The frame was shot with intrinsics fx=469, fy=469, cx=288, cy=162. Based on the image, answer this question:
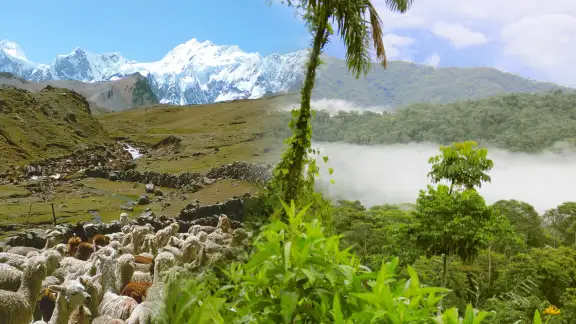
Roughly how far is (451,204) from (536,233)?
19.1 m

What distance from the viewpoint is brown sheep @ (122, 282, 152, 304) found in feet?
15.5

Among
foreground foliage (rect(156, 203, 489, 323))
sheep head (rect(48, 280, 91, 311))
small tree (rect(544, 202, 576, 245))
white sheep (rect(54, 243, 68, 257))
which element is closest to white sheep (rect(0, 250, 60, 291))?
sheep head (rect(48, 280, 91, 311))

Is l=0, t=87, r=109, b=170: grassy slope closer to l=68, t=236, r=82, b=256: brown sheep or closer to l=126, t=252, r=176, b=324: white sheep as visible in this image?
l=68, t=236, r=82, b=256: brown sheep

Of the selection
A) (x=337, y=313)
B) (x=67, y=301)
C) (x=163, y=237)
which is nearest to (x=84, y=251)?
(x=163, y=237)

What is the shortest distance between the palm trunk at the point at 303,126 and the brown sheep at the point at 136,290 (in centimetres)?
193

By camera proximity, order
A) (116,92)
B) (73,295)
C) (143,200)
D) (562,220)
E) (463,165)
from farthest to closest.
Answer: (562,220) → (463,165) → (116,92) → (143,200) → (73,295)

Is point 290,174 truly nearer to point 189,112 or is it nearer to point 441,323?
point 441,323

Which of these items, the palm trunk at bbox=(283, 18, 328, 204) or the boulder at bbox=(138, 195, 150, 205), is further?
the boulder at bbox=(138, 195, 150, 205)

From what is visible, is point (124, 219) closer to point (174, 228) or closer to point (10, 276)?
point (174, 228)

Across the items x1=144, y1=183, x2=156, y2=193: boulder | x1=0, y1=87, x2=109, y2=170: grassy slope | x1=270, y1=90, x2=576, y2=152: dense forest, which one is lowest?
x1=144, y1=183, x2=156, y2=193: boulder

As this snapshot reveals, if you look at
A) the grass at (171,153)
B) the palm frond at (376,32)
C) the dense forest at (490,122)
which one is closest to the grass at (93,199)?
the grass at (171,153)

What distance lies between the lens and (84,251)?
552 cm

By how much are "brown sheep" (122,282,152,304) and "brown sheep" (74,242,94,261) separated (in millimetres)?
835

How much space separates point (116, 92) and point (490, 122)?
10065 cm
